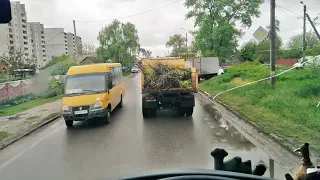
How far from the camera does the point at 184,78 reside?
12203mm

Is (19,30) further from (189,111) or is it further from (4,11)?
(4,11)

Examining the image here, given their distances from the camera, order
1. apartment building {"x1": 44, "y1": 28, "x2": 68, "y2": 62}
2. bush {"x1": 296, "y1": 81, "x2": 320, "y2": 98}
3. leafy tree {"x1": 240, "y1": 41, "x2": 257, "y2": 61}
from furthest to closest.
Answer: apartment building {"x1": 44, "y1": 28, "x2": 68, "y2": 62} → leafy tree {"x1": 240, "y1": 41, "x2": 257, "y2": 61} → bush {"x1": 296, "y1": 81, "x2": 320, "y2": 98}

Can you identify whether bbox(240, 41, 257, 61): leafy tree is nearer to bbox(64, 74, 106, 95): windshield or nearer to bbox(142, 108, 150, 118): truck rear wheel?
bbox(142, 108, 150, 118): truck rear wheel

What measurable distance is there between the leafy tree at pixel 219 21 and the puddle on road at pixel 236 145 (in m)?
31.5

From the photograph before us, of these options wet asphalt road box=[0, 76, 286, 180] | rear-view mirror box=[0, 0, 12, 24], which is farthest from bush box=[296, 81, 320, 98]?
rear-view mirror box=[0, 0, 12, 24]

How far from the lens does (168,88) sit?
38.5 feet

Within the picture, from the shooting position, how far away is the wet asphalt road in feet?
19.9

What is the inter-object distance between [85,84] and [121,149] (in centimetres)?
492

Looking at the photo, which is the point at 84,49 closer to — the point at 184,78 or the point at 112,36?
the point at 112,36

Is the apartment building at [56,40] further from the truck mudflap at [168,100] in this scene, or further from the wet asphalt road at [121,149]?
the wet asphalt road at [121,149]

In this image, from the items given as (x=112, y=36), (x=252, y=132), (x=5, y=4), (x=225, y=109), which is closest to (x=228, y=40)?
(x=112, y=36)

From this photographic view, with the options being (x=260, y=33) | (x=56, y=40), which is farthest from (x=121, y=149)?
(x=56, y=40)

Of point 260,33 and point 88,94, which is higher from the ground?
point 260,33

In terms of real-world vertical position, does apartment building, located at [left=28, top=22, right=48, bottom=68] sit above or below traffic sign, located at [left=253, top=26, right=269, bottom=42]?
above
